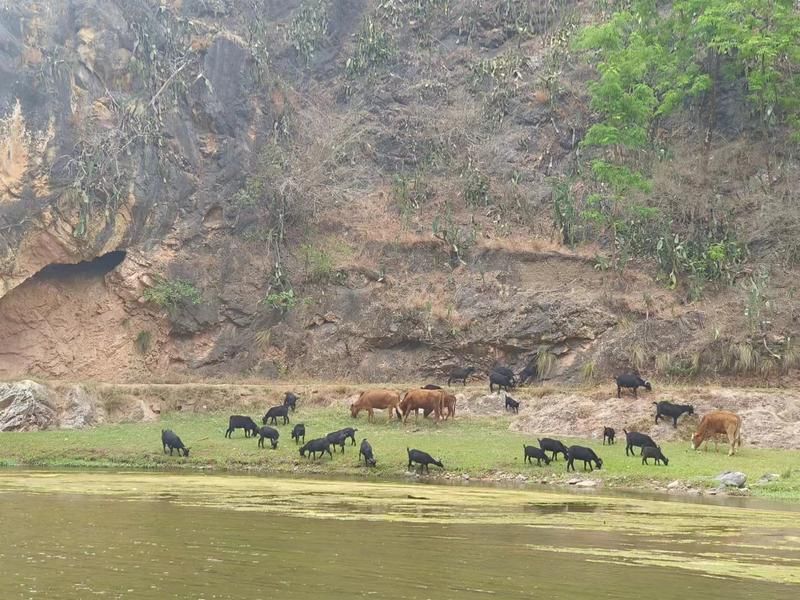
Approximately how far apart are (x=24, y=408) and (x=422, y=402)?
14.9 m

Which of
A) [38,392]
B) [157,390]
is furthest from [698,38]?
[38,392]

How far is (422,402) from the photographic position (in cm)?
3369

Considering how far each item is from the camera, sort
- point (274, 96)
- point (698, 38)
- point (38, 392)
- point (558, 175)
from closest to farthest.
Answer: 1. point (38, 392)
2. point (698, 38)
3. point (558, 175)
4. point (274, 96)

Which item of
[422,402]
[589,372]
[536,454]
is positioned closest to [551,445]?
[536,454]

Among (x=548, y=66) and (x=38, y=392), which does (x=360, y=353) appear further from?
(x=548, y=66)

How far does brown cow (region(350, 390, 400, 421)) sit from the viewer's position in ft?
112

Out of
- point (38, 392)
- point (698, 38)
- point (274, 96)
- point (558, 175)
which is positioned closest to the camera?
point (38, 392)

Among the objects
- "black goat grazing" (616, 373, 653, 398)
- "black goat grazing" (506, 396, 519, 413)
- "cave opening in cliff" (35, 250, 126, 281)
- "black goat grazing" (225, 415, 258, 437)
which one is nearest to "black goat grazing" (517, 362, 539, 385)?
"black goat grazing" (506, 396, 519, 413)

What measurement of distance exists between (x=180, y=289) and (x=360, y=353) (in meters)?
10.2

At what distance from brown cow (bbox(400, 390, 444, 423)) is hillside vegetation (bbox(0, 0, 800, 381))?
864cm

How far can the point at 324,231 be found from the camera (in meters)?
51.2

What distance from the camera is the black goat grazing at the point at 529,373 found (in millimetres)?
39344

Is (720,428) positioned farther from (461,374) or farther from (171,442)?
(171,442)

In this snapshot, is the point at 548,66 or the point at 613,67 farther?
the point at 548,66
